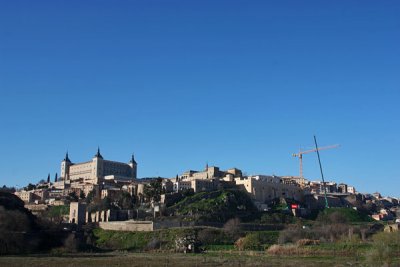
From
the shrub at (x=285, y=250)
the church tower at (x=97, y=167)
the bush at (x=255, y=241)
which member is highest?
the church tower at (x=97, y=167)

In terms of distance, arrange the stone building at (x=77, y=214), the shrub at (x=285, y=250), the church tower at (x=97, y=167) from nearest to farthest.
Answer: the shrub at (x=285, y=250) < the stone building at (x=77, y=214) < the church tower at (x=97, y=167)

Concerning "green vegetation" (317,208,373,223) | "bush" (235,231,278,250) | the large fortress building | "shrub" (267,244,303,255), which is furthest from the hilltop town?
"shrub" (267,244,303,255)

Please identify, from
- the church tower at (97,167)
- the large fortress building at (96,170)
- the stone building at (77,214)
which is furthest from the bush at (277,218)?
the church tower at (97,167)

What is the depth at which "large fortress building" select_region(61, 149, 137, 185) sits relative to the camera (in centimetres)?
16650

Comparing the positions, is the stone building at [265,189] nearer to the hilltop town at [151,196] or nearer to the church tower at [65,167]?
the hilltop town at [151,196]

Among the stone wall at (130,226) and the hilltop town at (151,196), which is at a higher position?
the hilltop town at (151,196)

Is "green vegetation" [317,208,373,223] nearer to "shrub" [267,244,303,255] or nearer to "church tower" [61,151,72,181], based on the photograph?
"shrub" [267,244,303,255]

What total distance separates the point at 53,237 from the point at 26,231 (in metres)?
4.11

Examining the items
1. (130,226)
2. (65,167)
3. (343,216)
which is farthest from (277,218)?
(65,167)

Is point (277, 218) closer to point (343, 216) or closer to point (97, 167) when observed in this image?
point (343, 216)

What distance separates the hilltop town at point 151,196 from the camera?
97.1 m

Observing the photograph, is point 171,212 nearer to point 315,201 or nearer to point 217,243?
point 217,243

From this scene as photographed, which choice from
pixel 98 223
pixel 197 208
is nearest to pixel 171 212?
pixel 197 208

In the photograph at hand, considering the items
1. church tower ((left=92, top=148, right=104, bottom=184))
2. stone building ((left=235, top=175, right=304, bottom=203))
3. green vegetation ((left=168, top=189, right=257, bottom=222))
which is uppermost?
church tower ((left=92, top=148, right=104, bottom=184))
